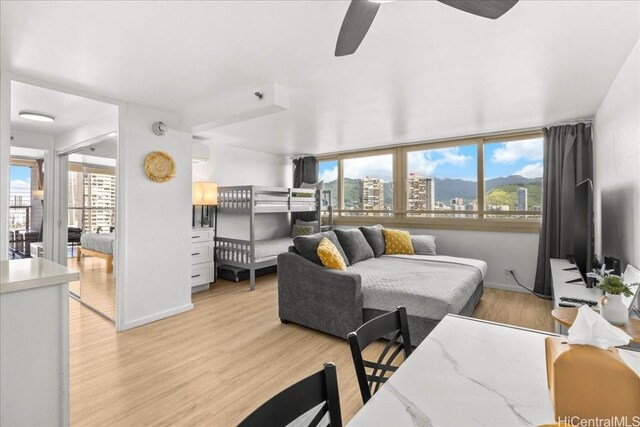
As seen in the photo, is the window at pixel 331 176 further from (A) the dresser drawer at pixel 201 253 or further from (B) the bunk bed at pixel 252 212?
(A) the dresser drawer at pixel 201 253

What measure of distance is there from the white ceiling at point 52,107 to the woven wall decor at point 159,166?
625 millimetres

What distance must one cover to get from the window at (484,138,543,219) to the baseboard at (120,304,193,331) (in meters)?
4.32

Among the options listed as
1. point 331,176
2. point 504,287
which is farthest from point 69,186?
point 504,287

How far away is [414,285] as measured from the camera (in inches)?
109

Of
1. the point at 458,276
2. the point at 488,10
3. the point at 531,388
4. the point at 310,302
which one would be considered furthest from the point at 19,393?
the point at 458,276

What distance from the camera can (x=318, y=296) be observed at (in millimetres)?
2930

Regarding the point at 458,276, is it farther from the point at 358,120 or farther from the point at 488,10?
the point at 488,10

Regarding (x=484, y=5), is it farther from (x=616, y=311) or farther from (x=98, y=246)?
(x=98, y=246)

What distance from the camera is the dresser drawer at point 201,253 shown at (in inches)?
171

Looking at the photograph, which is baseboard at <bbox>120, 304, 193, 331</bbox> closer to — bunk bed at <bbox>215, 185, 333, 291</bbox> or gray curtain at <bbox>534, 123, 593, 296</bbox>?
bunk bed at <bbox>215, 185, 333, 291</bbox>

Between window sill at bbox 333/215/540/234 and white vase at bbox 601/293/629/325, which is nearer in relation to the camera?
white vase at bbox 601/293/629/325

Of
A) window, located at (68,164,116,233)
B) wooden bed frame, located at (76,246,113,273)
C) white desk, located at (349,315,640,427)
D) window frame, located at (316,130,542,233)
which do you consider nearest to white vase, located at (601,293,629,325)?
white desk, located at (349,315,640,427)

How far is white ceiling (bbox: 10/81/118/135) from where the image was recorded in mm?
2852

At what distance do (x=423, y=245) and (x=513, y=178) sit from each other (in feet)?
5.30
